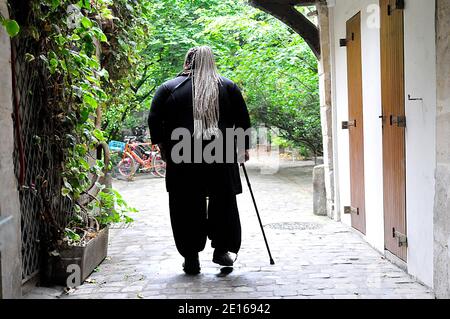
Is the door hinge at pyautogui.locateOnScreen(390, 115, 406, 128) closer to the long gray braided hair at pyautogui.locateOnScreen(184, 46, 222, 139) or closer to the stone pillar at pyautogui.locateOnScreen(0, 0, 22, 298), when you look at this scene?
the long gray braided hair at pyautogui.locateOnScreen(184, 46, 222, 139)

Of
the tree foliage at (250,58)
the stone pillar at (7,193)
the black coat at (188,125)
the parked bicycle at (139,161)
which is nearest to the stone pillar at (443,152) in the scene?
the black coat at (188,125)

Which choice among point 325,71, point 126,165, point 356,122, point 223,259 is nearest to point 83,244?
point 223,259

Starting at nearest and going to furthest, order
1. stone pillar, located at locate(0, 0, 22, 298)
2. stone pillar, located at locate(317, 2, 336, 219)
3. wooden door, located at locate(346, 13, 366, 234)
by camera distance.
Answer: stone pillar, located at locate(0, 0, 22, 298), wooden door, located at locate(346, 13, 366, 234), stone pillar, located at locate(317, 2, 336, 219)

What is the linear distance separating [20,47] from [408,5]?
2.86 metres

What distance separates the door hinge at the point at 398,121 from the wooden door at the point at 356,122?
1.12 metres

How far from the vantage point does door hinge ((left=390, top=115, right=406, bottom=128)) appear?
4.43 meters

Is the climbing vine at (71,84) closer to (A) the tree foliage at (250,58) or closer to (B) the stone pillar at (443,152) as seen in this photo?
(B) the stone pillar at (443,152)

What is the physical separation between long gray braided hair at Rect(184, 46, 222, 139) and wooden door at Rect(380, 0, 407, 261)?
1466 mm

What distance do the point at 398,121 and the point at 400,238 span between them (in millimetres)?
960

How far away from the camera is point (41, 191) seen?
4.07 metres

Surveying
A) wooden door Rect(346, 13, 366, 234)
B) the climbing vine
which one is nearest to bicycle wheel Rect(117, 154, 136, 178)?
wooden door Rect(346, 13, 366, 234)

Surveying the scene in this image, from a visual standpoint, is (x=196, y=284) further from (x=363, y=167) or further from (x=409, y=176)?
(x=363, y=167)

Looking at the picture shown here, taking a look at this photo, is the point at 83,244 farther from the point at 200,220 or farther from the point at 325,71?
the point at 325,71
